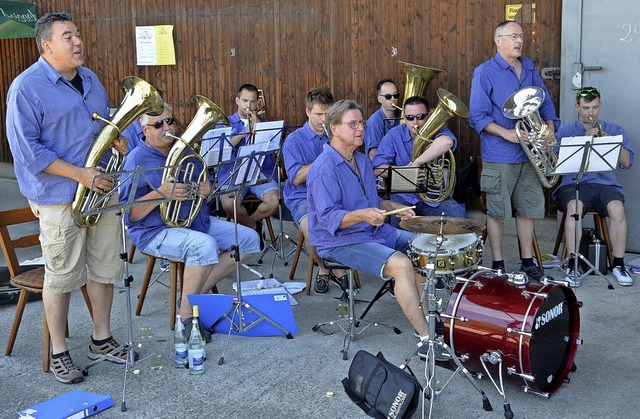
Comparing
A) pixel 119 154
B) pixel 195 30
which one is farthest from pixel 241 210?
pixel 195 30

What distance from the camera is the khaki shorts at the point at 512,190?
6.09 m

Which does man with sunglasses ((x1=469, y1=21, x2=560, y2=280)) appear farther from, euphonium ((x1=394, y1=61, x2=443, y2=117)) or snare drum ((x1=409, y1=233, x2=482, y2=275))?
snare drum ((x1=409, y1=233, x2=482, y2=275))

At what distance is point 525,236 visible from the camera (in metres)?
6.16

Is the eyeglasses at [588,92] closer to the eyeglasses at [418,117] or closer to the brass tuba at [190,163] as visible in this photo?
the eyeglasses at [418,117]

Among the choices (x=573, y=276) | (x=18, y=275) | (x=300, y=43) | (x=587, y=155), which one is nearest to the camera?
(x=18, y=275)

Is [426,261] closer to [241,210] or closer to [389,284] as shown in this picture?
[389,284]

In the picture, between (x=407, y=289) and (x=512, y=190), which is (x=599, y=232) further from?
(x=407, y=289)

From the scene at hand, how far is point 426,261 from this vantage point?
4.38m

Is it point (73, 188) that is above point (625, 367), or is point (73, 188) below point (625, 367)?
above

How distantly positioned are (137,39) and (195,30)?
2.97ft

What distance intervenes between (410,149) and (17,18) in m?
5.94

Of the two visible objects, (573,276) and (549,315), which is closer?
(549,315)

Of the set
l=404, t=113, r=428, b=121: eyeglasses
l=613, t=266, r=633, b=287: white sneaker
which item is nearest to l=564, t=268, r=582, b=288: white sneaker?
l=613, t=266, r=633, b=287: white sneaker

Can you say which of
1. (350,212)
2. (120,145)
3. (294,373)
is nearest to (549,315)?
(350,212)
